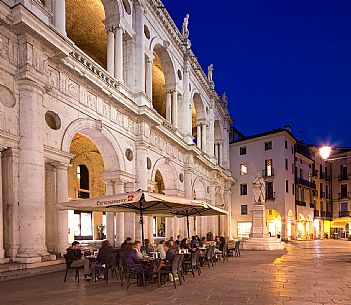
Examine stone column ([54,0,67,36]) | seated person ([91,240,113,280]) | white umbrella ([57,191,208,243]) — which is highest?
stone column ([54,0,67,36])

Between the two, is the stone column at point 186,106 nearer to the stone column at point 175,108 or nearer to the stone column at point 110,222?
the stone column at point 175,108

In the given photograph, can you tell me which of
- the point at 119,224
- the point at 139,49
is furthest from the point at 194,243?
the point at 139,49

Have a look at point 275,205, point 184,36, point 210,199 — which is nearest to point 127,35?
point 184,36

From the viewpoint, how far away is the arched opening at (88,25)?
23.1 meters

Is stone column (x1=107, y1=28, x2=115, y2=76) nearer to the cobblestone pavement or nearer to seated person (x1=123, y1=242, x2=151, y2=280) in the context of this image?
the cobblestone pavement

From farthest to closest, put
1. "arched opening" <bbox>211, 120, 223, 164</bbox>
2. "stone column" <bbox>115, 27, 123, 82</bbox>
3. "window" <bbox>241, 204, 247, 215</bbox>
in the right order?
"window" <bbox>241, 204, 247, 215</bbox>
"arched opening" <bbox>211, 120, 223, 164</bbox>
"stone column" <bbox>115, 27, 123, 82</bbox>

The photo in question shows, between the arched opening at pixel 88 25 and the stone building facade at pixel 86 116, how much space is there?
69 mm

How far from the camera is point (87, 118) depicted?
16656mm

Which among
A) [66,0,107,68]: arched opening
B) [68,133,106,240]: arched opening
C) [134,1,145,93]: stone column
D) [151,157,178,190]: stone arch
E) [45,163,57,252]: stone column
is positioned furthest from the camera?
[151,157,178,190]: stone arch

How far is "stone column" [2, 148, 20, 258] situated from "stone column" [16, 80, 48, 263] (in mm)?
144

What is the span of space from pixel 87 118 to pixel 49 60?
3.17 meters

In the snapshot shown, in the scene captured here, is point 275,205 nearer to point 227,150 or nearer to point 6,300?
point 227,150

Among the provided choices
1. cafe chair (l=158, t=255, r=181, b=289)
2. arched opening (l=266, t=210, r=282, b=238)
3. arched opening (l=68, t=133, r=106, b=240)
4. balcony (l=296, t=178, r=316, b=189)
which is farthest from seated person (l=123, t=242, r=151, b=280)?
balcony (l=296, t=178, r=316, b=189)

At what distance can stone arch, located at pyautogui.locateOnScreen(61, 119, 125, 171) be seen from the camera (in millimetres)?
15367
